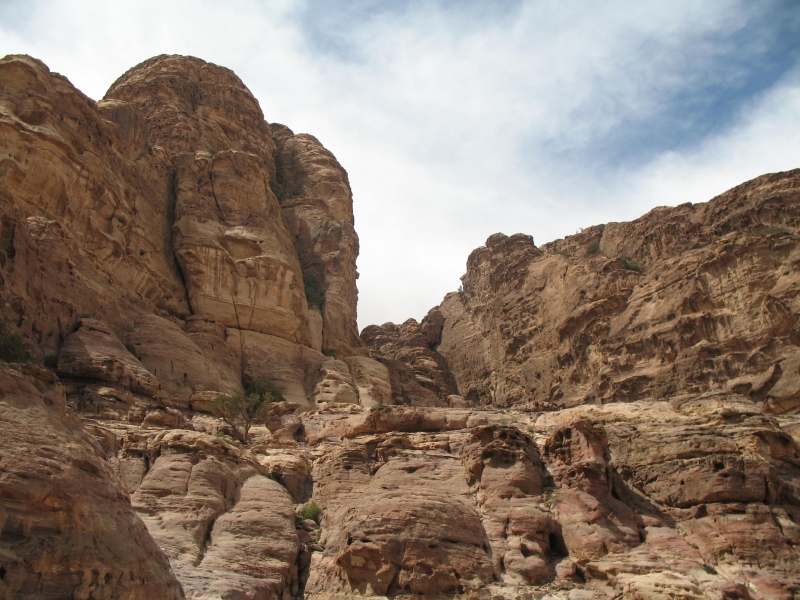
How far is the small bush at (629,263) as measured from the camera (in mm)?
55444

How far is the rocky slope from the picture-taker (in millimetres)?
A: 16594

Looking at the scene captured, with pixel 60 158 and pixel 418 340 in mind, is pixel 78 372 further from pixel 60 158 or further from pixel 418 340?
pixel 418 340

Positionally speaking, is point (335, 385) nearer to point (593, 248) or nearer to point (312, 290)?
point (312, 290)

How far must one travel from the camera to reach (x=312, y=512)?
22.1 m

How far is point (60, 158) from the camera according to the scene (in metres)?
35.1

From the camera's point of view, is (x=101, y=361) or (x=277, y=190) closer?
(x=101, y=361)

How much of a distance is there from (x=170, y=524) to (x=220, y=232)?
2904cm

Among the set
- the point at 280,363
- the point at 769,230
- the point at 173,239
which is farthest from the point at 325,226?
the point at 769,230

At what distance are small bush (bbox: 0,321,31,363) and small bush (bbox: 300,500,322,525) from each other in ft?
31.4

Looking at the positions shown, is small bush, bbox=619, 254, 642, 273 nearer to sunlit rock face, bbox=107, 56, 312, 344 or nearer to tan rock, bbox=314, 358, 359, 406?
tan rock, bbox=314, 358, 359, 406

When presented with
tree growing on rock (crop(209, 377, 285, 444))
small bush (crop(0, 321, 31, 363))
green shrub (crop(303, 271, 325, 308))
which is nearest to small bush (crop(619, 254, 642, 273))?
green shrub (crop(303, 271, 325, 308))

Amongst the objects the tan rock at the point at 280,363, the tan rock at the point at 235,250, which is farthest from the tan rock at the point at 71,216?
the tan rock at the point at 280,363

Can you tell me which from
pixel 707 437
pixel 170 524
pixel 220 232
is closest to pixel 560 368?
pixel 220 232

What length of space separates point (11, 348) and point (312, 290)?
31.0m
